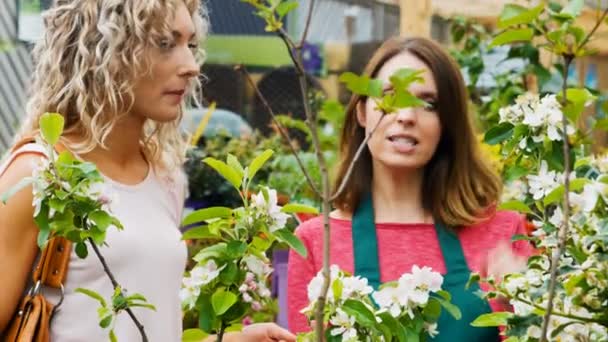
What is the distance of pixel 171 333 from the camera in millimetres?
2221

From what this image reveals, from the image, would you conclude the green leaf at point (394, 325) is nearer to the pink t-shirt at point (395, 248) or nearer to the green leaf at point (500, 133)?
the green leaf at point (500, 133)

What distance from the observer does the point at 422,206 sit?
95.9 inches

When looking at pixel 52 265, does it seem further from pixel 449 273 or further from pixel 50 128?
pixel 449 273

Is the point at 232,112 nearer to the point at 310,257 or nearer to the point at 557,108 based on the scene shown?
the point at 310,257

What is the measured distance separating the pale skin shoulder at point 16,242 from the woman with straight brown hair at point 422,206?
552 mm

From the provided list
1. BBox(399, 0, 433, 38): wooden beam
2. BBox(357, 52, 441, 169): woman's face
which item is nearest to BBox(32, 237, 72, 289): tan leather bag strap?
BBox(357, 52, 441, 169): woman's face

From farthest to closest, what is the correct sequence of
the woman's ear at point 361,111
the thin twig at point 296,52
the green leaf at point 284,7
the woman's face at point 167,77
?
1. the woman's ear at point 361,111
2. the woman's face at point 167,77
3. the green leaf at point 284,7
4. the thin twig at point 296,52

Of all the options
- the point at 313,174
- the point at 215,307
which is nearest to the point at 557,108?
the point at 215,307

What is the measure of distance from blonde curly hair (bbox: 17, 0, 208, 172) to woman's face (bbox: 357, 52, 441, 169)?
0.45m

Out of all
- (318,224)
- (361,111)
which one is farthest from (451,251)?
(361,111)

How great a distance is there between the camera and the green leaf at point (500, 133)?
5.49 ft

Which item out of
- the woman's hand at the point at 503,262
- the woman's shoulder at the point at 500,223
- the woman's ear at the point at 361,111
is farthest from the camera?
the woman's ear at the point at 361,111

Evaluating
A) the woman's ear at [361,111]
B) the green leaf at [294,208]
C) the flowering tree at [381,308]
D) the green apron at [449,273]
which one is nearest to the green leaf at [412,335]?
the flowering tree at [381,308]

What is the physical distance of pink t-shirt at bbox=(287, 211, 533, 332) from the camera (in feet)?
7.56
